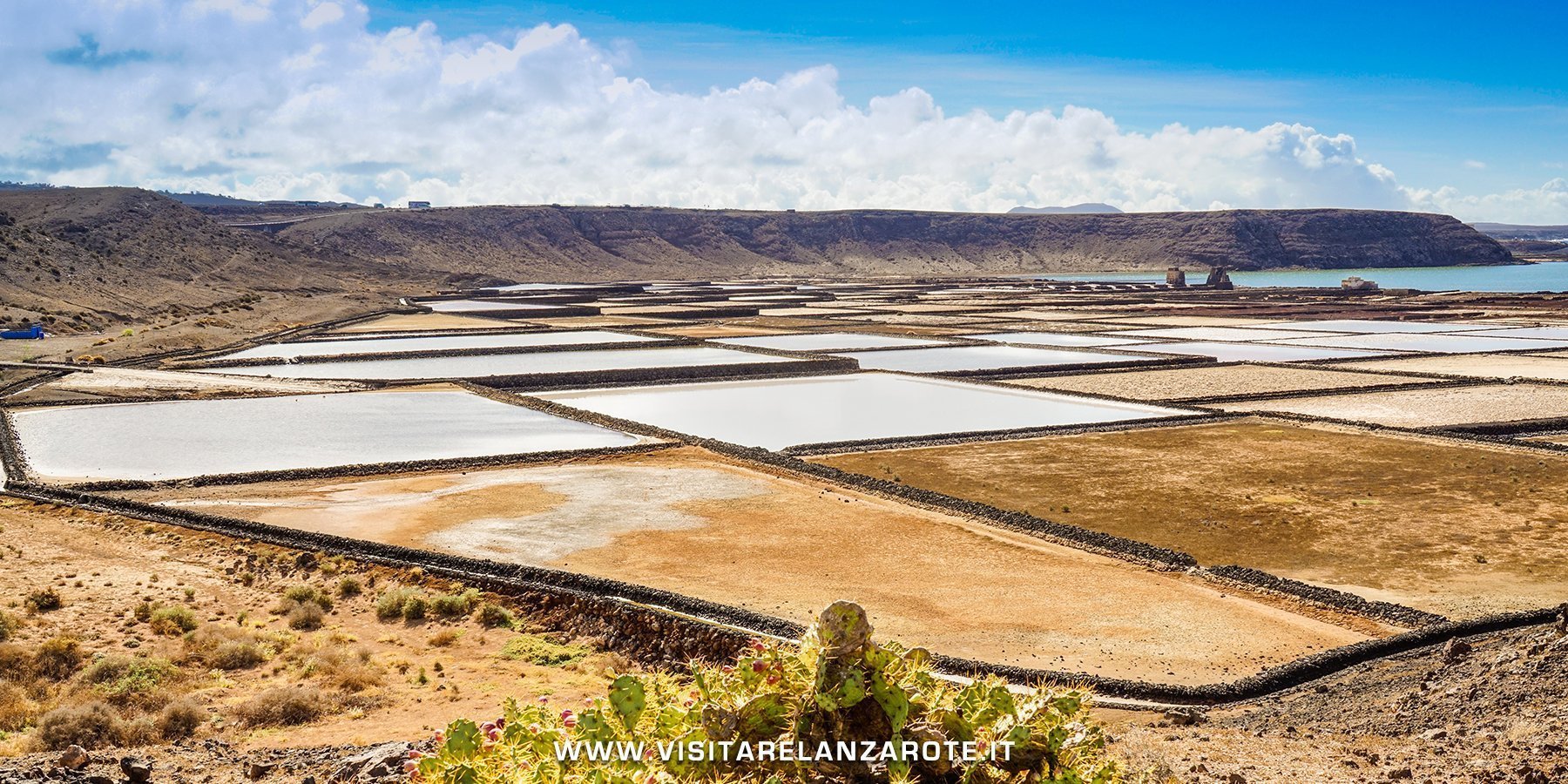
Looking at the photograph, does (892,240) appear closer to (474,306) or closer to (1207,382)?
(474,306)

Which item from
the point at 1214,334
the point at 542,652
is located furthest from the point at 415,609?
the point at 1214,334

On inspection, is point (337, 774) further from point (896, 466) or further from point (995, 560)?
point (896, 466)

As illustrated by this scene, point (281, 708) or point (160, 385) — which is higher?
point (160, 385)

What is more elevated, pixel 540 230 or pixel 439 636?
pixel 540 230

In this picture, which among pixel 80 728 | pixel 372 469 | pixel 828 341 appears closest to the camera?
pixel 80 728

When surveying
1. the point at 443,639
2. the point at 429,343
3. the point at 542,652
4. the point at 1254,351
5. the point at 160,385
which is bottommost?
the point at 542,652

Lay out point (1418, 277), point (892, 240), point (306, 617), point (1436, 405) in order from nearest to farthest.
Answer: point (306, 617), point (1436, 405), point (1418, 277), point (892, 240)

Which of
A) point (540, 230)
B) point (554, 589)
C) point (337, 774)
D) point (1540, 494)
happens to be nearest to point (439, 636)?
point (554, 589)

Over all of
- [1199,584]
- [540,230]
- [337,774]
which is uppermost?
[540,230]
